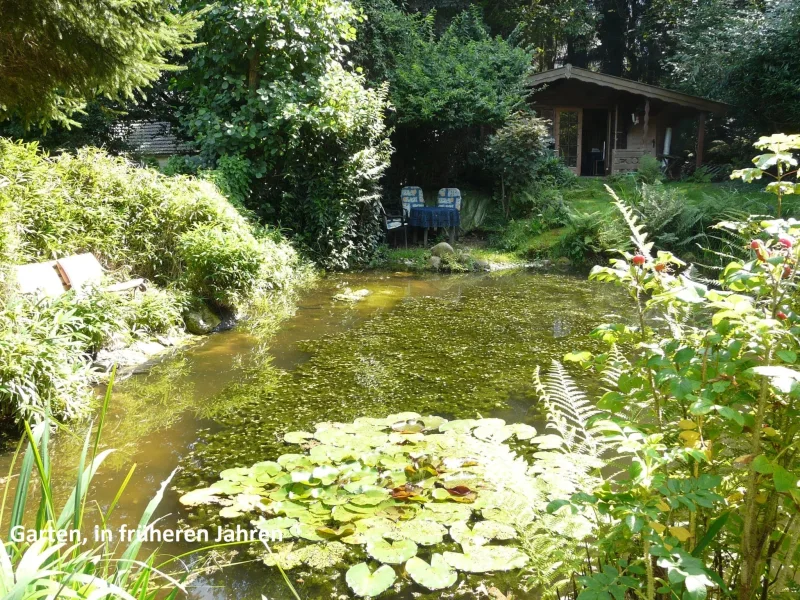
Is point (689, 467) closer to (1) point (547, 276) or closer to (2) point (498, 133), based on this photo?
(1) point (547, 276)

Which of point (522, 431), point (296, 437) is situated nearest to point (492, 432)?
point (522, 431)

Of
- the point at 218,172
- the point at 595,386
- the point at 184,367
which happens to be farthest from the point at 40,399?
the point at 218,172

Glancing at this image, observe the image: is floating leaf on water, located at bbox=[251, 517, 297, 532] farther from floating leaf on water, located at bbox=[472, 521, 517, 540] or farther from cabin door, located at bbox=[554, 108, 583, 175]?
cabin door, located at bbox=[554, 108, 583, 175]

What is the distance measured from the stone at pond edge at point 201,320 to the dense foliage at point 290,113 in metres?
4.07

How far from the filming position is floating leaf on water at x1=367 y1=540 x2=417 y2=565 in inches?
101

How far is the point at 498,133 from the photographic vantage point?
14500 mm

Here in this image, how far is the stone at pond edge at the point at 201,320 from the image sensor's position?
6.78 m

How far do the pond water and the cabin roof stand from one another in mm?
10908

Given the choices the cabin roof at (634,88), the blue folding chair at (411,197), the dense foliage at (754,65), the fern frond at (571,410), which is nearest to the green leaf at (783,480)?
the fern frond at (571,410)

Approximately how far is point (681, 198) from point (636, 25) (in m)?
20.3

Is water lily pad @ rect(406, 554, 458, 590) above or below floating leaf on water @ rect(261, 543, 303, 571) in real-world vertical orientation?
above

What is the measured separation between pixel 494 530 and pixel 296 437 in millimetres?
1461

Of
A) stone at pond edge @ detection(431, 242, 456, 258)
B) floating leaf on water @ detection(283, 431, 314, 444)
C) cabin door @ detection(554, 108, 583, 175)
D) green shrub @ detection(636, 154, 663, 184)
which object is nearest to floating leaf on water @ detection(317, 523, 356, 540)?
floating leaf on water @ detection(283, 431, 314, 444)

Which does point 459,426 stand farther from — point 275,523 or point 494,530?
point 275,523
